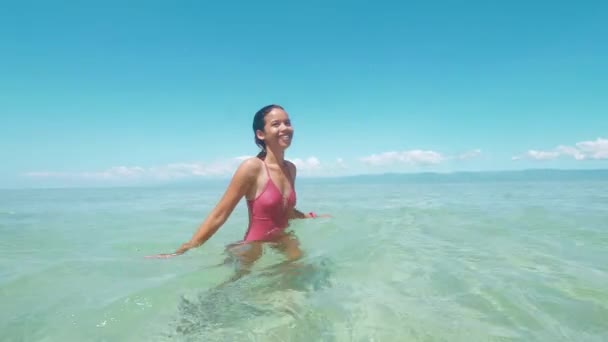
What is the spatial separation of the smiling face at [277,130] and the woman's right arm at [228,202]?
311 millimetres

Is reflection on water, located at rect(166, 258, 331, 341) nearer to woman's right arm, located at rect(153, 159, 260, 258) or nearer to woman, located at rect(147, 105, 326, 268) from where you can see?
woman, located at rect(147, 105, 326, 268)

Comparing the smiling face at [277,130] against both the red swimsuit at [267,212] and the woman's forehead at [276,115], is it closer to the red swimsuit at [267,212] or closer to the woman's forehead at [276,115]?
the woman's forehead at [276,115]

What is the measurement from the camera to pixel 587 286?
115 inches

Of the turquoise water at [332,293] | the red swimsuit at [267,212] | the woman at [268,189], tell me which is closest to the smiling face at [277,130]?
the woman at [268,189]

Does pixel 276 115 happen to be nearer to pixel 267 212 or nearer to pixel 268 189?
pixel 268 189

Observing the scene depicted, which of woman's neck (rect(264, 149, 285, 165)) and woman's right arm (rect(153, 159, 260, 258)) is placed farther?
woman's neck (rect(264, 149, 285, 165))

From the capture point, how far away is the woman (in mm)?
3383

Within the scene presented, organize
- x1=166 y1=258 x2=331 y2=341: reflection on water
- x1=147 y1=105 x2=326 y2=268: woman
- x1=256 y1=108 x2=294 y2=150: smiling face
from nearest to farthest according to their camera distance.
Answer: x1=166 y1=258 x2=331 y2=341: reflection on water → x1=147 y1=105 x2=326 y2=268: woman → x1=256 y1=108 x2=294 y2=150: smiling face

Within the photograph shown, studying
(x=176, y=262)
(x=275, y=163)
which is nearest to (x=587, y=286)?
(x=275, y=163)

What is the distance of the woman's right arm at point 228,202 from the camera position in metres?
3.09

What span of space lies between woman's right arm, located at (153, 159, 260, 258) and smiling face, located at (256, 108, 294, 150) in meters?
0.31

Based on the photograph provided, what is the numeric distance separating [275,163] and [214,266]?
1.23 m

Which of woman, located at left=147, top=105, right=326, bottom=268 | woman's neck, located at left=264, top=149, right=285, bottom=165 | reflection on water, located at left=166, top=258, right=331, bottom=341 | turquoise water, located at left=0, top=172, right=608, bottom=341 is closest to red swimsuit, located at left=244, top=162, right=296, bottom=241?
woman, located at left=147, top=105, right=326, bottom=268

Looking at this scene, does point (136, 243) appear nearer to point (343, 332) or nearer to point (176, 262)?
point (176, 262)
